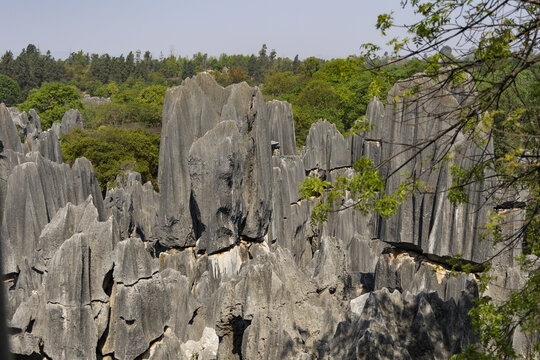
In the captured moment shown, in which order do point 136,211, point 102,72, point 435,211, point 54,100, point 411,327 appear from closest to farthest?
point 411,327 → point 435,211 → point 136,211 → point 54,100 → point 102,72

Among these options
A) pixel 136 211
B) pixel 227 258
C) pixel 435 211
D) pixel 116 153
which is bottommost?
pixel 227 258

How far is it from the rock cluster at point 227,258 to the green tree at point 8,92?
7213 cm

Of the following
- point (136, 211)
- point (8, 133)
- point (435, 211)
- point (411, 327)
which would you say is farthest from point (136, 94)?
point (411, 327)

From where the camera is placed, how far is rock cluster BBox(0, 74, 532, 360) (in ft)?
28.9

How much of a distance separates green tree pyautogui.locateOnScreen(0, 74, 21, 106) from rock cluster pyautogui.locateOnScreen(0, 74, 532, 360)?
7213cm

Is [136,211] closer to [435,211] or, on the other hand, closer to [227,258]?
[227,258]

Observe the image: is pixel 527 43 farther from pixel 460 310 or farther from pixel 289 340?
pixel 289 340

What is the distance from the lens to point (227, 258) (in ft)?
59.2

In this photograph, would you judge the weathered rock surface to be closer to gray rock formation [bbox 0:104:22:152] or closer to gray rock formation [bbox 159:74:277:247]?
gray rock formation [bbox 159:74:277:247]

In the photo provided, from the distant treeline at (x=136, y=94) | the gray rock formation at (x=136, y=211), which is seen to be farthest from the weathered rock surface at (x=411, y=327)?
the gray rock formation at (x=136, y=211)

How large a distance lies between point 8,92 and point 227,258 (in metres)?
83.0

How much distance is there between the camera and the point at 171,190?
18.9 metres

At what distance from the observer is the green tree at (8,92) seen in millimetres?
87956

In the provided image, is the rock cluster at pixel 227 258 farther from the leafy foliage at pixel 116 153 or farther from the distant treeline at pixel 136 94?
the leafy foliage at pixel 116 153
